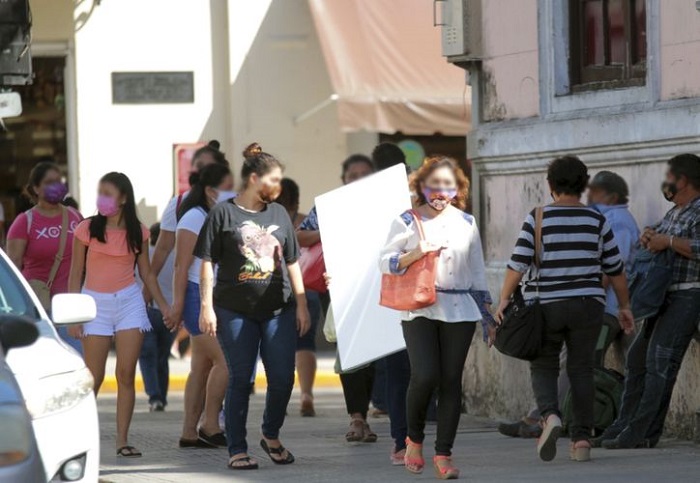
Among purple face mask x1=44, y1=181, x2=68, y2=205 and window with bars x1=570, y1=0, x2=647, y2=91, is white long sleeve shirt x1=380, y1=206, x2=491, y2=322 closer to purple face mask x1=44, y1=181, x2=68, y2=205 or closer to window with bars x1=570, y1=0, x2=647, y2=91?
window with bars x1=570, y1=0, x2=647, y2=91

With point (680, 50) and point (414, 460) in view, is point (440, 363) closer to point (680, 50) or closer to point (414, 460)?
point (414, 460)

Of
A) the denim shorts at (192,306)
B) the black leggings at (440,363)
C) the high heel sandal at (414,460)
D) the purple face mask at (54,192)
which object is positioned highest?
the purple face mask at (54,192)

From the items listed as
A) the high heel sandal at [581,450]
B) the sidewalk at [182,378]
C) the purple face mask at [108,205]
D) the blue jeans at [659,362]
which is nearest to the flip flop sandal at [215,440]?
the purple face mask at [108,205]

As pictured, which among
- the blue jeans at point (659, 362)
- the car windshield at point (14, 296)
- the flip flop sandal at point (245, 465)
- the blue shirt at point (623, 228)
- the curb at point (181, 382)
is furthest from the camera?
the curb at point (181, 382)

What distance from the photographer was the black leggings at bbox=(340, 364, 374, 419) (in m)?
11.4

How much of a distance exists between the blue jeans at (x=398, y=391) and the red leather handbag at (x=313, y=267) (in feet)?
6.18

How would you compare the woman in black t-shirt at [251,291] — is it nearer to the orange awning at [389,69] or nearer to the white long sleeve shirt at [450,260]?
the white long sleeve shirt at [450,260]

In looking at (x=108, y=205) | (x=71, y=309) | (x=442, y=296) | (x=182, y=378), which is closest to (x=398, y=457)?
(x=442, y=296)

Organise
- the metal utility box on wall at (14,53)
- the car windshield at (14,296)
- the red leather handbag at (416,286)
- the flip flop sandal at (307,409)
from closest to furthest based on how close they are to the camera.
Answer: the car windshield at (14,296)
the red leather handbag at (416,286)
the flip flop sandal at (307,409)
the metal utility box on wall at (14,53)

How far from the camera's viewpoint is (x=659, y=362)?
10266mm

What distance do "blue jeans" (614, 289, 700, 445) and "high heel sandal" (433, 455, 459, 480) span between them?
4.84ft

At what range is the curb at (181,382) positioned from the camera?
16.9 m

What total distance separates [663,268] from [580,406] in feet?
3.34

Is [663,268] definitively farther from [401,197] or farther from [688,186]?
[401,197]
